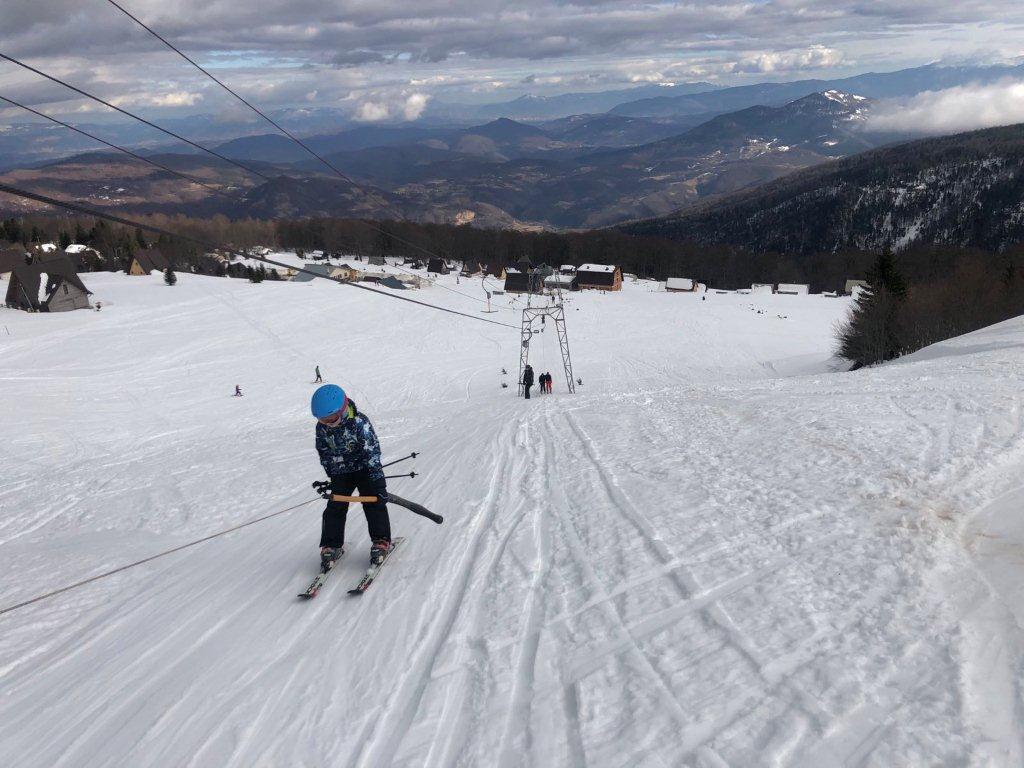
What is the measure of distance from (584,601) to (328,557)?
3.19 meters

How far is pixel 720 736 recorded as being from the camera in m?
3.73

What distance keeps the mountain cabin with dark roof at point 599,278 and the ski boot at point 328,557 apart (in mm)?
106811

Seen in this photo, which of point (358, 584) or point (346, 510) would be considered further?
point (346, 510)

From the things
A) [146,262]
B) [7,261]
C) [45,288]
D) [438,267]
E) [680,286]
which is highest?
[438,267]

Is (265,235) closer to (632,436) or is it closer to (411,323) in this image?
(411,323)

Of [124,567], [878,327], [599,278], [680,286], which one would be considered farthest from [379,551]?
[680,286]

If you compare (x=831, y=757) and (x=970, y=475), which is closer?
(x=831, y=757)

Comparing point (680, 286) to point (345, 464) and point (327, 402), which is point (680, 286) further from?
point (327, 402)

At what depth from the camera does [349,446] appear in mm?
6598

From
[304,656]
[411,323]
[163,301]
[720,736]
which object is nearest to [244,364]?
[411,323]

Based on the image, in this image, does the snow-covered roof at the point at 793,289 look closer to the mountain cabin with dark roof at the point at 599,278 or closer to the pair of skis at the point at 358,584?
the mountain cabin with dark roof at the point at 599,278

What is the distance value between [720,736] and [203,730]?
146 inches

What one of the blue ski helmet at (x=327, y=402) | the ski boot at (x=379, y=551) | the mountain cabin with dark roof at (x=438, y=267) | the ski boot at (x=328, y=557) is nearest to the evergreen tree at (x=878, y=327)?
the ski boot at (x=379, y=551)

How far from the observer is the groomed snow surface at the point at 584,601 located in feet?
13.0
